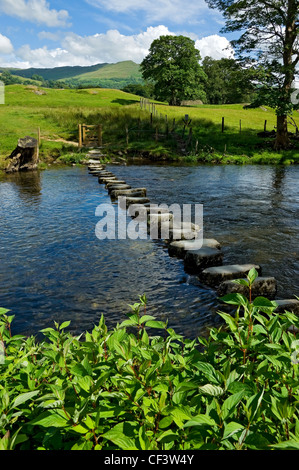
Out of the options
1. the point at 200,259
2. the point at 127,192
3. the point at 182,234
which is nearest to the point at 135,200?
the point at 127,192

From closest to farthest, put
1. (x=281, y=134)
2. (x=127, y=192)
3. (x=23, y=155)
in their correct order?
(x=127, y=192) < (x=23, y=155) < (x=281, y=134)

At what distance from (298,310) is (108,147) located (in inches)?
1105

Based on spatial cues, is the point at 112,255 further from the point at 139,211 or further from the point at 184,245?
the point at 139,211

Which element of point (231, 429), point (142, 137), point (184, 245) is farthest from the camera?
point (142, 137)

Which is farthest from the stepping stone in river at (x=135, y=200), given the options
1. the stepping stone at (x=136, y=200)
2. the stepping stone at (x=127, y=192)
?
the stepping stone at (x=127, y=192)

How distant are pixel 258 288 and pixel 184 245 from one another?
2.74 metres

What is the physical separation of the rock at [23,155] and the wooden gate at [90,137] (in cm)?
757

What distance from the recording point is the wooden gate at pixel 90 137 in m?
31.2

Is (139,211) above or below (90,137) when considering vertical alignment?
below

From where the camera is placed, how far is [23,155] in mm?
22969

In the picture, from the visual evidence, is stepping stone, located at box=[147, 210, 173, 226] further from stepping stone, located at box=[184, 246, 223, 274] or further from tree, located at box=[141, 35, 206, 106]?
tree, located at box=[141, 35, 206, 106]

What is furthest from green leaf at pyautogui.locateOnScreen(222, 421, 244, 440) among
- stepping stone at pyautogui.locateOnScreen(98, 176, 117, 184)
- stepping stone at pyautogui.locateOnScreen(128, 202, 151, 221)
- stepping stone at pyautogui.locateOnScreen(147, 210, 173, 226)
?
stepping stone at pyautogui.locateOnScreen(98, 176, 117, 184)

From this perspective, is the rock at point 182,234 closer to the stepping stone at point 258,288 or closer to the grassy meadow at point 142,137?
the stepping stone at point 258,288

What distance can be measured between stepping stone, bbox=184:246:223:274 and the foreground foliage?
5.58 m
